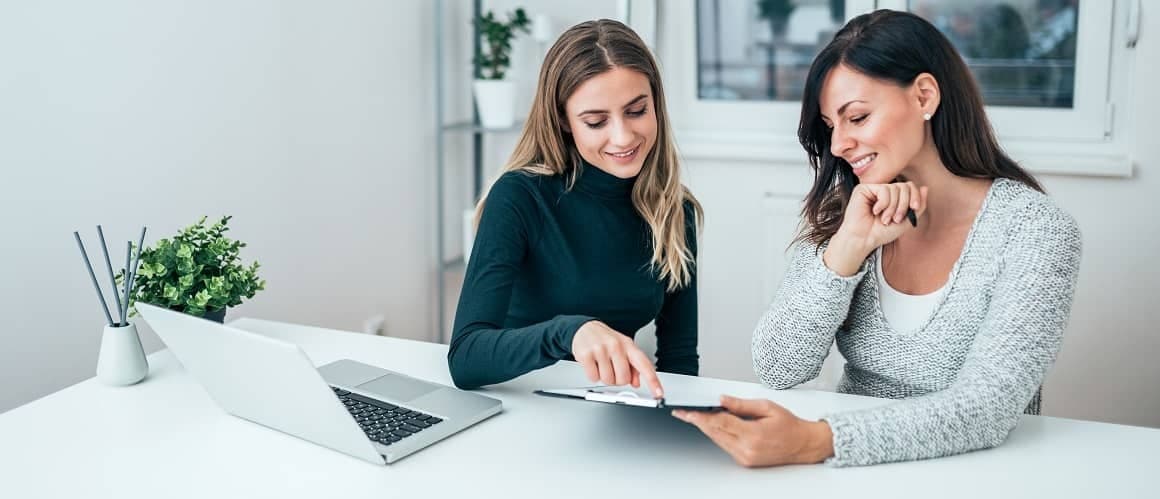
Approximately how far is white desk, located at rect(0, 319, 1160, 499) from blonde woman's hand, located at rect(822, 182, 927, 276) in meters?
0.19

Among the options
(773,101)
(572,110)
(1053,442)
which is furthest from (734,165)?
(1053,442)

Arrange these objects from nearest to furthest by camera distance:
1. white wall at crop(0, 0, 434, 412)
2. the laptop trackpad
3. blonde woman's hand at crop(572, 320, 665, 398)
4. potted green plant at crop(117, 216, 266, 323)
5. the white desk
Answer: the white desk, blonde woman's hand at crop(572, 320, 665, 398), the laptop trackpad, potted green plant at crop(117, 216, 266, 323), white wall at crop(0, 0, 434, 412)

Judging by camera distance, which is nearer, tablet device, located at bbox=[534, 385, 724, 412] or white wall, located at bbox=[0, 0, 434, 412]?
tablet device, located at bbox=[534, 385, 724, 412]

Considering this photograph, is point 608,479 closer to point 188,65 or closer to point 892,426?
point 892,426

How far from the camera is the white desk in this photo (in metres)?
1.06

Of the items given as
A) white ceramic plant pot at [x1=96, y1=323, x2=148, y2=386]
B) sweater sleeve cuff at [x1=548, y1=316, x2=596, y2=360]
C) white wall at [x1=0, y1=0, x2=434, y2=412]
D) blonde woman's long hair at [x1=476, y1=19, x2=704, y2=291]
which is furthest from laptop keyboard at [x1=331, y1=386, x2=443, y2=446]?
white wall at [x1=0, y1=0, x2=434, y2=412]

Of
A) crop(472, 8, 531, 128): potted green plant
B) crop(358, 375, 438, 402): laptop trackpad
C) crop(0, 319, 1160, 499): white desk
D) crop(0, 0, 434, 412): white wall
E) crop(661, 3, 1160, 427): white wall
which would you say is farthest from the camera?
crop(472, 8, 531, 128): potted green plant

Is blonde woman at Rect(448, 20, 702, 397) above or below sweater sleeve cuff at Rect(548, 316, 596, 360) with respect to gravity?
above

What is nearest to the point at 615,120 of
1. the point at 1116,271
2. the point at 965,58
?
the point at 965,58

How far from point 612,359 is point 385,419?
30 centimetres

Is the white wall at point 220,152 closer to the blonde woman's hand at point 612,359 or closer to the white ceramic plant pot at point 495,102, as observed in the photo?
the white ceramic plant pot at point 495,102

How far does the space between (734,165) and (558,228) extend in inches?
55.2

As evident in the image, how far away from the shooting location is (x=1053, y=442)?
1179 mm

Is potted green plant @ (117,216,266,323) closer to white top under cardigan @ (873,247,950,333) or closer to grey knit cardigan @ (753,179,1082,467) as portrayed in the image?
grey knit cardigan @ (753,179,1082,467)
